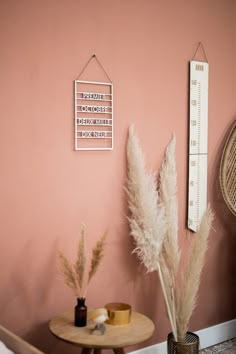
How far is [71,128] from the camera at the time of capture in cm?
254

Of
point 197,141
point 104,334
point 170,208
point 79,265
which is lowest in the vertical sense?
point 104,334

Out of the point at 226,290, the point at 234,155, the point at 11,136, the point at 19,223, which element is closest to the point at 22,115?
the point at 11,136

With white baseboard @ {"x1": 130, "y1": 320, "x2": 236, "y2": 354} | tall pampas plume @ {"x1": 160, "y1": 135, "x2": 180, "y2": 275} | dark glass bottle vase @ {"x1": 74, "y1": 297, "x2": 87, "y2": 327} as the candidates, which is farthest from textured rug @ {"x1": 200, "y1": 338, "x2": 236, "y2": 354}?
dark glass bottle vase @ {"x1": 74, "y1": 297, "x2": 87, "y2": 327}

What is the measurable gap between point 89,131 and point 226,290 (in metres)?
1.58

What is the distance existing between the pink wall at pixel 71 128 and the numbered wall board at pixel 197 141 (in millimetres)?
53

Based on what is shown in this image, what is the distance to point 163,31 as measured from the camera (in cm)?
289

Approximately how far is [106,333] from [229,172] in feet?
4.75

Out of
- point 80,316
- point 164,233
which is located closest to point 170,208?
point 164,233

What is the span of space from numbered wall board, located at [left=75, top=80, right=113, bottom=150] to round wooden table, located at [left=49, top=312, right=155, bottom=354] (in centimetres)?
88

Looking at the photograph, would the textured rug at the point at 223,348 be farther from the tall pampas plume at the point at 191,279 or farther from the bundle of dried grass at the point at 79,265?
the bundle of dried grass at the point at 79,265

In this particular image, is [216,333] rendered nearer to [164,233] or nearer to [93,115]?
[164,233]

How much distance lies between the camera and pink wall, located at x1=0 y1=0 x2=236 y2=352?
2.35m

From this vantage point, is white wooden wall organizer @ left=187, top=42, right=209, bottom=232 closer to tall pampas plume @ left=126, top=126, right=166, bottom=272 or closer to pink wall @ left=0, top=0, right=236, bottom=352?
pink wall @ left=0, top=0, right=236, bottom=352

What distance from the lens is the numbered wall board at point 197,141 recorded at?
3049mm
